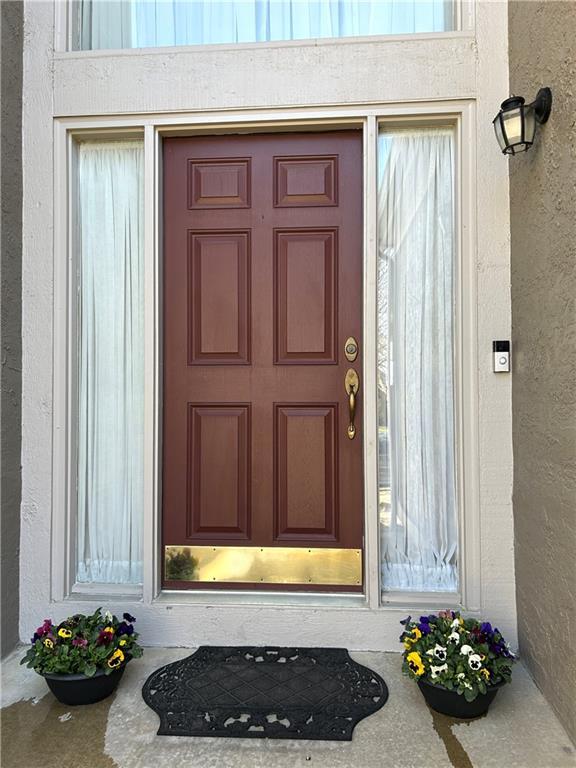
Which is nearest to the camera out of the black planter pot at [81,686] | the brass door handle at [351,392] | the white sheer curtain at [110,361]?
the black planter pot at [81,686]

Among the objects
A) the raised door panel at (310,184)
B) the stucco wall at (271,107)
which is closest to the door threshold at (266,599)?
the stucco wall at (271,107)

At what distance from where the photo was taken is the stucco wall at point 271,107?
2.36 m

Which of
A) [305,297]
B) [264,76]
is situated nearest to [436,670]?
[305,297]

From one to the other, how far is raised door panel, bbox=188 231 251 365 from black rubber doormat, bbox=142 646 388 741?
4.39 ft

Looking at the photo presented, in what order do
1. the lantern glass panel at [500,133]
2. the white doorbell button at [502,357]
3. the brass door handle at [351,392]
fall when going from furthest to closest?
the brass door handle at [351,392], the white doorbell button at [502,357], the lantern glass panel at [500,133]

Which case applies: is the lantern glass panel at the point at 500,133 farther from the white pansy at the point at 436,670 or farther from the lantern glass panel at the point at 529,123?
the white pansy at the point at 436,670

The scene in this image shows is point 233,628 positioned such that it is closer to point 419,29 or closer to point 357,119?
point 357,119

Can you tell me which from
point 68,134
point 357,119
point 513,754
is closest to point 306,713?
point 513,754

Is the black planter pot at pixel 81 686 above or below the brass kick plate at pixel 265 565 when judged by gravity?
below

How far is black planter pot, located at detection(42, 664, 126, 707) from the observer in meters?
1.98

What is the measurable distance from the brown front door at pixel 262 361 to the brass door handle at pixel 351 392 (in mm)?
21

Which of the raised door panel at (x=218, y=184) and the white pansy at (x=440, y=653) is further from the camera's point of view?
the raised door panel at (x=218, y=184)

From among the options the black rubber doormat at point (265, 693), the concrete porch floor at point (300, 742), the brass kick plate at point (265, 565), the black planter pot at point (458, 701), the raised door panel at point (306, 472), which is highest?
the raised door panel at point (306, 472)

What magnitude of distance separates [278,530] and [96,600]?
91 cm
